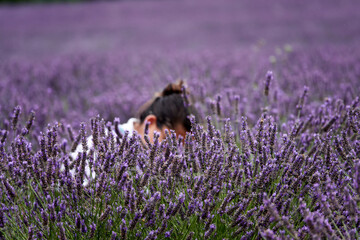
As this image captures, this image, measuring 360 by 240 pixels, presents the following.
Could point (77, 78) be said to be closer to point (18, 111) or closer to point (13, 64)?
point (13, 64)

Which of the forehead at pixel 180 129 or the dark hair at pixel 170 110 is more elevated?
the dark hair at pixel 170 110

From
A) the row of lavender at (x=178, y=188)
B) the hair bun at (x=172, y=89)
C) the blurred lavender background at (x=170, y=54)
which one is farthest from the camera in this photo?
the blurred lavender background at (x=170, y=54)

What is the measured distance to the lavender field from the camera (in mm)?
1393

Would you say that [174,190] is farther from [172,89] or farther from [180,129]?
[172,89]

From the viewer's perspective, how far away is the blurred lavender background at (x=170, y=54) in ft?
10.7

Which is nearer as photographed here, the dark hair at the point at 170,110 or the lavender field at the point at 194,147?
the lavender field at the point at 194,147

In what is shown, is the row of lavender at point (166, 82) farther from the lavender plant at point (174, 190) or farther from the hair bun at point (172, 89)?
the lavender plant at point (174, 190)

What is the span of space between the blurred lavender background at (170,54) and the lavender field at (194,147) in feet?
0.09

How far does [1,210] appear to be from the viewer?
139cm

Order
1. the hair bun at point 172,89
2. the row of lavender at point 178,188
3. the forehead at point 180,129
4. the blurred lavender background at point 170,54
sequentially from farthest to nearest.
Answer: the blurred lavender background at point 170,54 → the hair bun at point 172,89 → the forehead at point 180,129 → the row of lavender at point 178,188

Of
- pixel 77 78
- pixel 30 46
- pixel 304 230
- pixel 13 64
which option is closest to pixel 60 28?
pixel 30 46

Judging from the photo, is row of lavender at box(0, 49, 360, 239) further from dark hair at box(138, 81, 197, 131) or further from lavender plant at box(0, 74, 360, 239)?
dark hair at box(138, 81, 197, 131)

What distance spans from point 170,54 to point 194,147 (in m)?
4.49

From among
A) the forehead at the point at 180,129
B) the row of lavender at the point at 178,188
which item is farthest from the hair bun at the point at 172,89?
the row of lavender at the point at 178,188
